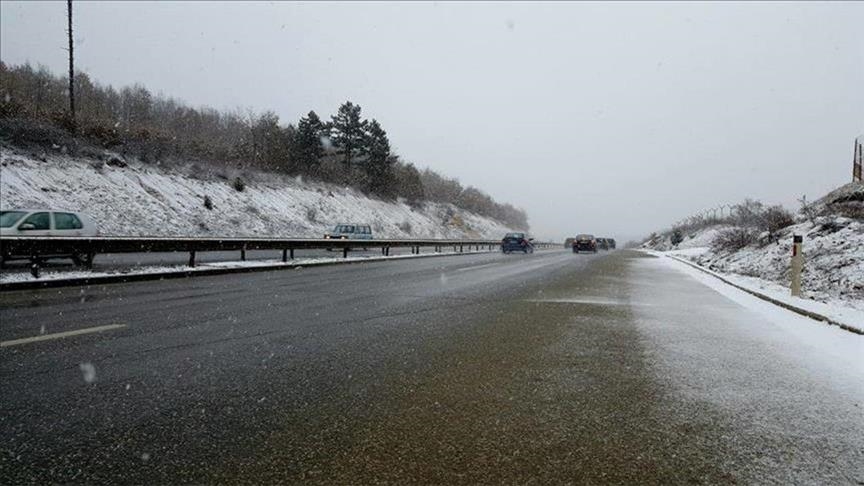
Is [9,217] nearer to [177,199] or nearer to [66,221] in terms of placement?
[66,221]

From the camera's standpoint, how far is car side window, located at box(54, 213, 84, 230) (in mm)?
15672

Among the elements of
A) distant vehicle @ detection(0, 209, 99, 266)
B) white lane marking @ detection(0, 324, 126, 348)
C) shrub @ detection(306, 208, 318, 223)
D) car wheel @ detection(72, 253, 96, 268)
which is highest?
shrub @ detection(306, 208, 318, 223)

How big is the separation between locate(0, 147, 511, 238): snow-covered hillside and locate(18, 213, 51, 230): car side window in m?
14.2

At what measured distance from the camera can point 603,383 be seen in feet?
14.5

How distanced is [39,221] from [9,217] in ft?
2.30

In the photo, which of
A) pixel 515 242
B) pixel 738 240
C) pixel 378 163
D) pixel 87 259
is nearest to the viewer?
pixel 87 259

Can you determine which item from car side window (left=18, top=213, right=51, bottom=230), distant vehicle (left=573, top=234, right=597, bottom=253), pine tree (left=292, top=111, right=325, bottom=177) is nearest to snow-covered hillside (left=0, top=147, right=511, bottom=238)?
pine tree (left=292, top=111, right=325, bottom=177)

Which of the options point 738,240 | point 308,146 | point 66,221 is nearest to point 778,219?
point 738,240

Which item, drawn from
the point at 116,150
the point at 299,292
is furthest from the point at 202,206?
the point at 299,292

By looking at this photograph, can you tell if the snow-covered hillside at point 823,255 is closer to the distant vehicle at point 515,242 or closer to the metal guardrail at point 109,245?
the metal guardrail at point 109,245

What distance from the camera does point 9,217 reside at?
14.6 metres

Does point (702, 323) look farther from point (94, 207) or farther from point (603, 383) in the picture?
point (94, 207)

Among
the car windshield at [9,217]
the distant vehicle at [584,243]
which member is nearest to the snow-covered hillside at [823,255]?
the car windshield at [9,217]

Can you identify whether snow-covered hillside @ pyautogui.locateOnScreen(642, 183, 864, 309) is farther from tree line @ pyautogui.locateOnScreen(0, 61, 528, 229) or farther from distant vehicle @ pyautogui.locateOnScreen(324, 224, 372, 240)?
tree line @ pyautogui.locateOnScreen(0, 61, 528, 229)
